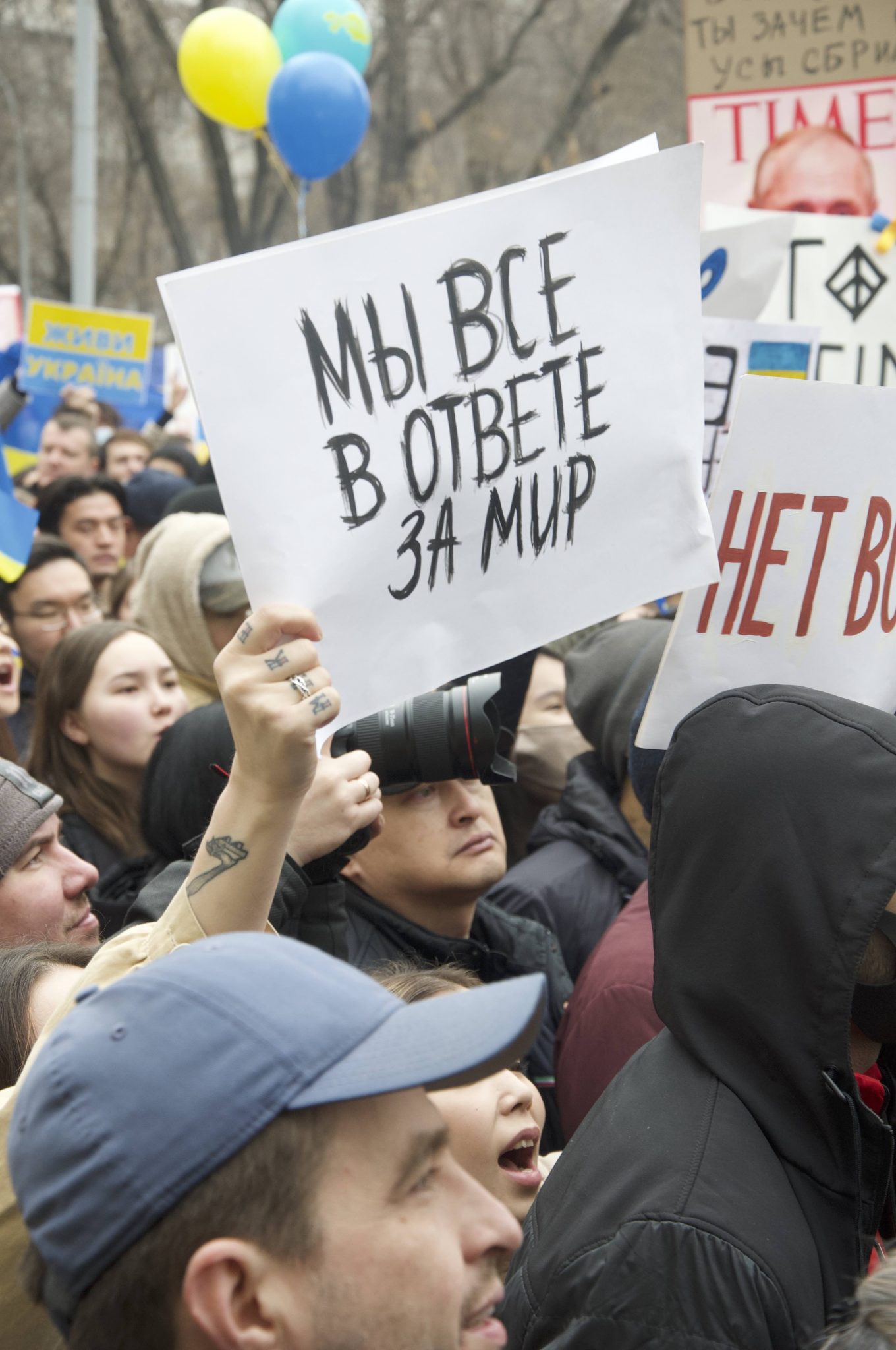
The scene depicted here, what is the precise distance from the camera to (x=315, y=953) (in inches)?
51.0

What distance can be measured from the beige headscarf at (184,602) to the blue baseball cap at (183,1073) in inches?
123

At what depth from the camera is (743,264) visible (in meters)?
3.75

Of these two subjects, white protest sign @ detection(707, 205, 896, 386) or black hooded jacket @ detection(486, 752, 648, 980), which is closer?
black hooded jacket @ detection(486, 752, 648, 980)

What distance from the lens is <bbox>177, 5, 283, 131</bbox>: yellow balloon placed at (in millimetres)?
9398

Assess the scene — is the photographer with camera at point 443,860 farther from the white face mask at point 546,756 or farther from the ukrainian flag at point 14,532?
the ukrainian flag at point 14,532

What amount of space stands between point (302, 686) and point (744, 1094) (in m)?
0.70

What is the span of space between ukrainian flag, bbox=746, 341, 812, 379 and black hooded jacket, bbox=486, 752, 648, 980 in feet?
3.53

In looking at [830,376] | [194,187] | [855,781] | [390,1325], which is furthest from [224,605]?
[194,187]

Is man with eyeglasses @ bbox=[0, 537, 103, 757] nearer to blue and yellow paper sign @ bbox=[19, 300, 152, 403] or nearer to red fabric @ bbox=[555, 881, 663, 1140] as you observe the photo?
red fabric @ bbox=[555, 881, 663, 1140]

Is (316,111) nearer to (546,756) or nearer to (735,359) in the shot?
(546,756)

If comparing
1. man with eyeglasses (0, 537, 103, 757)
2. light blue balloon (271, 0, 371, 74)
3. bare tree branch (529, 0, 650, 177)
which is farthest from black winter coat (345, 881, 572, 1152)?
bare tree branch (529, 0, 650, 177)

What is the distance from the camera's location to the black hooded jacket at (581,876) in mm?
3262

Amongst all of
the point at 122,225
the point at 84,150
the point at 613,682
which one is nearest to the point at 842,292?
the point at 613,682

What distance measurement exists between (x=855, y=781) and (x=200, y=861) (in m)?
0.77
